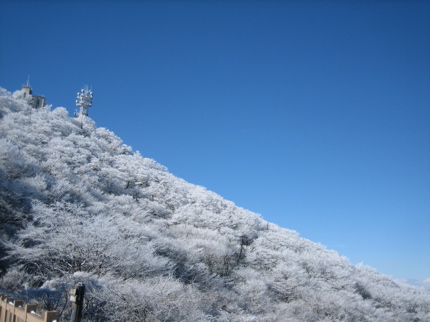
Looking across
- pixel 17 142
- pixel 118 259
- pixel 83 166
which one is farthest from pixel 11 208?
pixel 83 166

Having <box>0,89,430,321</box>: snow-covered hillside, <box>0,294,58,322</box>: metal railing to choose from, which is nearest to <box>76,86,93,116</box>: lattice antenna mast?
<box>0,89,430,321</box>: snow-covered hillside

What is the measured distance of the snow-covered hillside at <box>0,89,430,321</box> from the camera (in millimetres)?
13248

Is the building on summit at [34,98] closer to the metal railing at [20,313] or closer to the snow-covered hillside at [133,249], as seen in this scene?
the snow-covered hillside at [133,249]

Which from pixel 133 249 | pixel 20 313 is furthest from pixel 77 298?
pixel 133 249

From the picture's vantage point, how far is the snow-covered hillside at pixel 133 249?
1325 cm

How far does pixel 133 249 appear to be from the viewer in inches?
707

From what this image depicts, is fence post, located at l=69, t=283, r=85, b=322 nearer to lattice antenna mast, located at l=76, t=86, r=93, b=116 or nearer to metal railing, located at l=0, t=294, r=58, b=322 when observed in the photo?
metal railing, located at l=0, t=294, r=58, b=322

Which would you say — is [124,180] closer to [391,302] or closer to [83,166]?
[83,166]

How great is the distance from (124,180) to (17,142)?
49.0 ft

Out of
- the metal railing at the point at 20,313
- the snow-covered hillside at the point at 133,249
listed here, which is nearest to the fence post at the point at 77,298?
the metal railing at the point at 20,313

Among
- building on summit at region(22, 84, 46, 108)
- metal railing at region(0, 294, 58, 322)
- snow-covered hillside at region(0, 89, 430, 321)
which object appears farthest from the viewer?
building on summit at region(22, 84, 46, 108)

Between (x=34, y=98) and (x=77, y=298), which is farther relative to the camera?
(x=34, y=98)

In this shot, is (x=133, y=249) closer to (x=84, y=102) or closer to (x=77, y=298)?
(x=77, y=298)

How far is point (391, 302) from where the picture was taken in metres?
42.1
